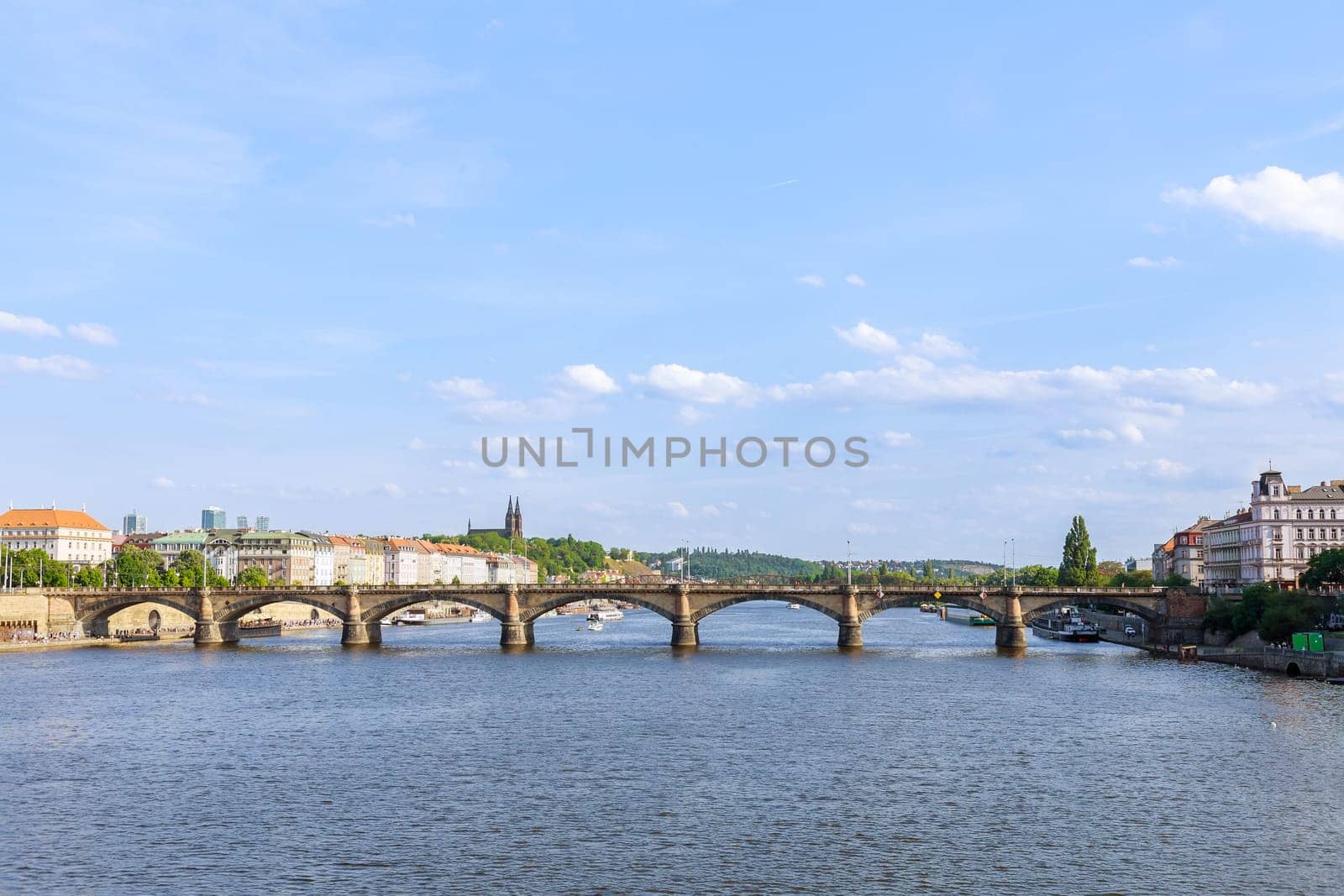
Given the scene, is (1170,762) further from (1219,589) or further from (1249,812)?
(1219,589)

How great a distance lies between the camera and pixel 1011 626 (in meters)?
145

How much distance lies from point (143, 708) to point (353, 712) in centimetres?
1486

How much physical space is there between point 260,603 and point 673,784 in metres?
110

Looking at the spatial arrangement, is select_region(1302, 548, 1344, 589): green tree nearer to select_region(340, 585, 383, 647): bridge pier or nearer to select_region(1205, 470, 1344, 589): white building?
select_region(1205, 470, 1344, 589): white building

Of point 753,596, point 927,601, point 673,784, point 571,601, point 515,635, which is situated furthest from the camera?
point 571,601

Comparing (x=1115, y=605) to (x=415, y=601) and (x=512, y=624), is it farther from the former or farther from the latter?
(x=415, y=601)

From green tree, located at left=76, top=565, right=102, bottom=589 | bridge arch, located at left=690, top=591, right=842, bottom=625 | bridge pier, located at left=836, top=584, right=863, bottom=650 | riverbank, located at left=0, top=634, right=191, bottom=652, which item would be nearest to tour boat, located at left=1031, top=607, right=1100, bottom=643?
bridge pier, located at left=836, top=584, right=863, bottom=650

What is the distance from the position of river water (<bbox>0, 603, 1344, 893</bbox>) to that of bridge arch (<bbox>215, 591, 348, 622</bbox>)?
42520mm

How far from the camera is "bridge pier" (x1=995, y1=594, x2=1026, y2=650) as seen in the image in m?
144

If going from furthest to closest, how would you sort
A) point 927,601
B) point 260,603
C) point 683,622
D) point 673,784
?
point 260,603, point 683,622, point 927,601, point 673,784

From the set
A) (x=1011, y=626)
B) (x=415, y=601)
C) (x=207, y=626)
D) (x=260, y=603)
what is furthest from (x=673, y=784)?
(x=260, y=603)

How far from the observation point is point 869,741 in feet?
236

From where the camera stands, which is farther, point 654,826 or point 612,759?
point 612,759

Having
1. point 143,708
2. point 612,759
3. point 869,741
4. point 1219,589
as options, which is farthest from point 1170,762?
point 1219,589
